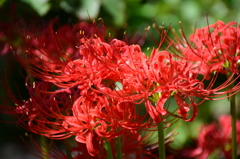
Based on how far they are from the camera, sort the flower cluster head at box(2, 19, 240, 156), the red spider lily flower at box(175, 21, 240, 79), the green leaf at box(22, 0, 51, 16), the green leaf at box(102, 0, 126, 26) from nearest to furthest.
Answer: the flower cluster head at box(2, 19, 240, 156) → the red spider lily flower at box(175, 21, 240, 79) → the green leaf at box(22, 0, 51, 16) → the green leaf at box(102, 0, 126, 26)

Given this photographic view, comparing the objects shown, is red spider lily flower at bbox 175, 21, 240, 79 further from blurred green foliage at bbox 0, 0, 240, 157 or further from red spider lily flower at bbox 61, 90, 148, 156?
blurred green foliage at bbox 0, 0, 240, 157

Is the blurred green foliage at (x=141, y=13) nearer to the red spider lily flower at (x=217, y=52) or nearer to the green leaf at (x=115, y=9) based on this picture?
the green leaf at (x=115, y=9)

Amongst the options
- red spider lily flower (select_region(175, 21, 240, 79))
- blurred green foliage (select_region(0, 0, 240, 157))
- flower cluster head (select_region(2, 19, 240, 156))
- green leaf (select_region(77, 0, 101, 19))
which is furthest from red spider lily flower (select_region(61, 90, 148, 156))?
green leaf (select_region(77, 0, 101, 19))

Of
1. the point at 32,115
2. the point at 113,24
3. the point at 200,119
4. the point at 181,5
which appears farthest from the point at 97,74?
the point at 181,5

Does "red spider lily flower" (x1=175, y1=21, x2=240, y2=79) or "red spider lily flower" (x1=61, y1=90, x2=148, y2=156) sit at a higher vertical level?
"red spider lily flower" (x1=175, y1=21, x2=240, y2=79)

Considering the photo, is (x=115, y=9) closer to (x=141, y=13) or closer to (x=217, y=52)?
(x=141, y=13)

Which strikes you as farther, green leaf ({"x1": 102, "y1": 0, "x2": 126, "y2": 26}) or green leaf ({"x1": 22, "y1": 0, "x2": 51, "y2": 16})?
green leaf ({"x1": 102, "y1": 0, "x2": 126, "y2": 26})

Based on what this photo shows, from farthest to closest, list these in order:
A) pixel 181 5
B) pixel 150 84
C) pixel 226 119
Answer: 1. pixel 181 5
2. pixel 226 119
3. pixel 150 84

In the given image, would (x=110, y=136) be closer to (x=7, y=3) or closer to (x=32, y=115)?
(x=32, y=115)
